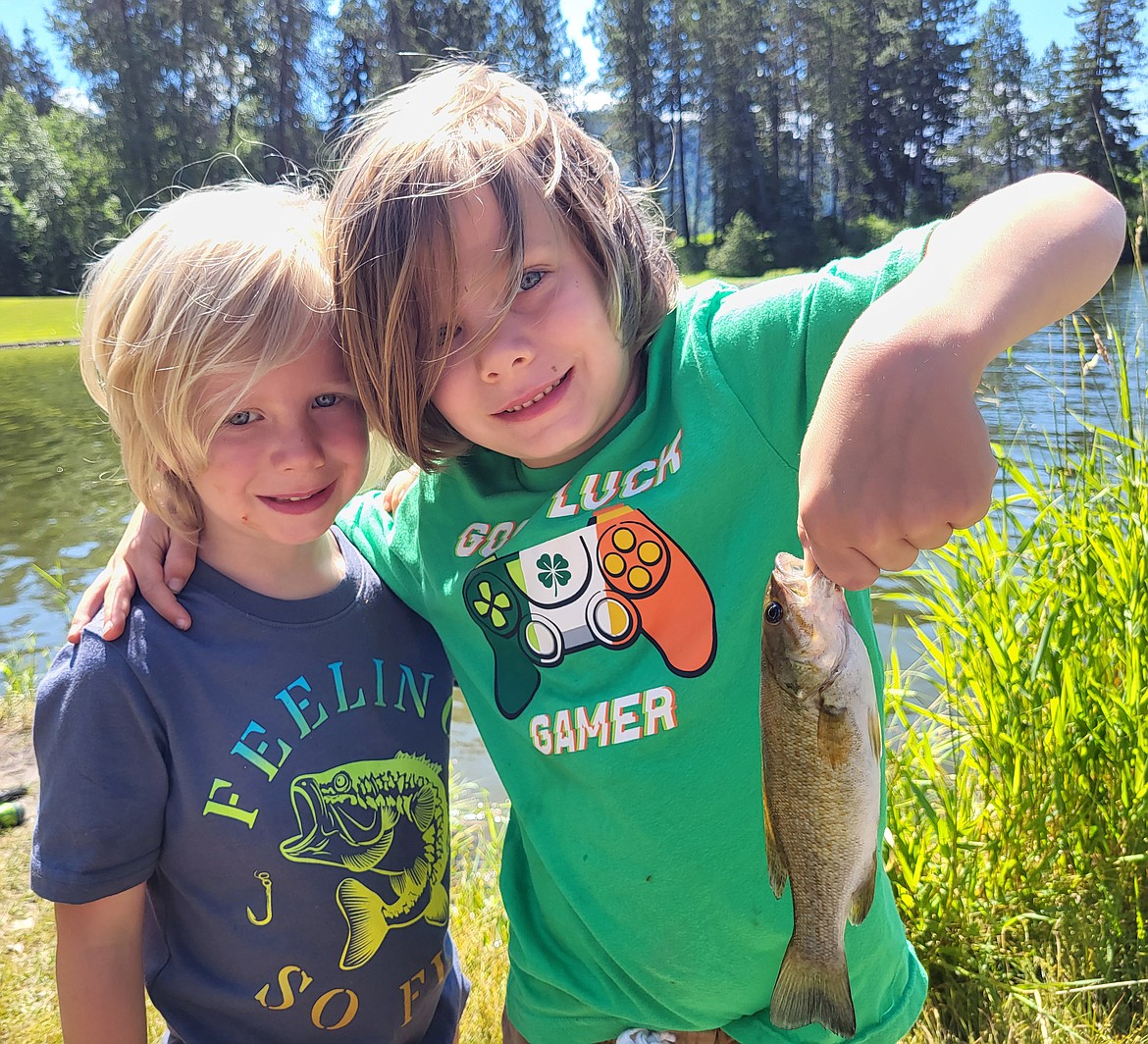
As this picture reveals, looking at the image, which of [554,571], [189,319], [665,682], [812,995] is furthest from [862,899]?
[189,319]

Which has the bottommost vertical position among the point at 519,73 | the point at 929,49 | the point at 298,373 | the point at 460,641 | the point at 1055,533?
the point at 1055,533

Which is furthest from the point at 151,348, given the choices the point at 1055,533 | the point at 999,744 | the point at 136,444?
the point at 1055,533

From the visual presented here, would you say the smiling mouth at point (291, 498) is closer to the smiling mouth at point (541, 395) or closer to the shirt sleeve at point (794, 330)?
the smiling mouth at point (541, 395)

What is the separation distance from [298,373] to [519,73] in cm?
80

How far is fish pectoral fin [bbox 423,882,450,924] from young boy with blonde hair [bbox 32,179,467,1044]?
0.06 feet

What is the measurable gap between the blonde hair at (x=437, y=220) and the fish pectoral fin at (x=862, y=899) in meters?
0.98

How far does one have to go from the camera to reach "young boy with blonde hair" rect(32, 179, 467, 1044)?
5.33ft

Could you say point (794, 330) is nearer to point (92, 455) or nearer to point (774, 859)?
point (774, 859)

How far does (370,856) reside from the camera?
184cm

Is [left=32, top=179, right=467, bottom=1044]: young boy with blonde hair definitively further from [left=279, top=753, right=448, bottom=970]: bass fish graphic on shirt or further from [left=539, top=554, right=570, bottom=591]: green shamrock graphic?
[left=539, top=554, right=570, bottom=591]: green shamrock graphic

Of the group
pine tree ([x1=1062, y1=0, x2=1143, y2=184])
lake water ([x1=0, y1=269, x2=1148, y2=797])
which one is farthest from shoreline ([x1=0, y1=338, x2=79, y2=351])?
pine tree ([x1=1062, y1=0, x2=1143, y2=184])

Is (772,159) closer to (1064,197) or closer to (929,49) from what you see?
(929,49)

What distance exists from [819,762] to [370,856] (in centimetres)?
101

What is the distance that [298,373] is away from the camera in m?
1.74
